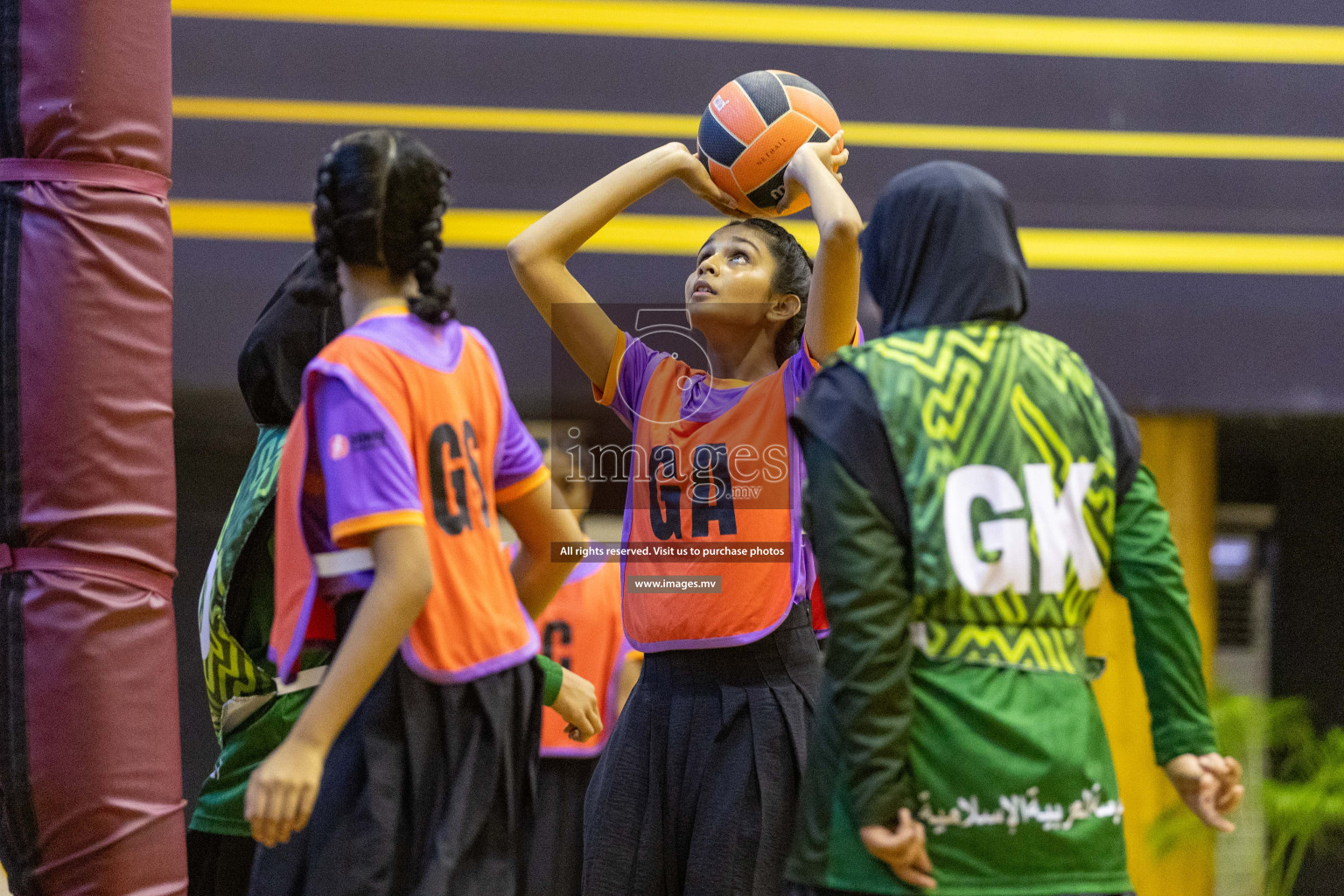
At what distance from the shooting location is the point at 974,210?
2.33 m

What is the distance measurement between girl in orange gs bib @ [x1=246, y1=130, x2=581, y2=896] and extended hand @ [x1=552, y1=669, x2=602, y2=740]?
25 cm

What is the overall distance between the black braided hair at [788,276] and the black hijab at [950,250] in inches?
36.0

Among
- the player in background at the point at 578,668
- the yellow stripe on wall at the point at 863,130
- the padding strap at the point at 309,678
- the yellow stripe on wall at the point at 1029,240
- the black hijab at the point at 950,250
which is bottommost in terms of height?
the player in background at the point at 578,668

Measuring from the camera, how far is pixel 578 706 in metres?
2.60

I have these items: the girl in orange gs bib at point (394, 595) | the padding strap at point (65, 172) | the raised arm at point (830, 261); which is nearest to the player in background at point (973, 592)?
the raised arm at point (830, 261)

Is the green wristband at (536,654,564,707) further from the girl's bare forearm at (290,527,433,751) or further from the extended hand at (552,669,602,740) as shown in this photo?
the girl's bare forearm at (290,527,433,751)

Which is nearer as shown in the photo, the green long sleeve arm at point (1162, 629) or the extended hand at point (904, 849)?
the extended hand at point (904, 849)

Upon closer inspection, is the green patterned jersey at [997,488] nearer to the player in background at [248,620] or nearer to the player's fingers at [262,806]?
the player's fingers at [262,806]

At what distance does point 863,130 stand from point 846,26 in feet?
1.78

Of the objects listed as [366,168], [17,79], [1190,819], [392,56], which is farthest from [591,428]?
[366,168]

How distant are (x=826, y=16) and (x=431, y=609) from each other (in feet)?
16.7

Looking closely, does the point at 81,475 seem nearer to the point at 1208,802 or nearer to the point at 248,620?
the point at 248,620

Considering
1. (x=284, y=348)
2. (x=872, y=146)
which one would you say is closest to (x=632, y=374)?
(x=284, y=348)

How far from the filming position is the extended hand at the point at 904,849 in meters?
2.07
